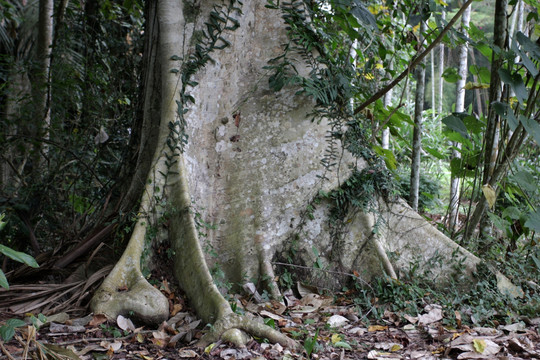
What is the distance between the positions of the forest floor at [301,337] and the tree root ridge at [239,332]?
0.12 feet

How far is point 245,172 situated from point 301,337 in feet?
4.05

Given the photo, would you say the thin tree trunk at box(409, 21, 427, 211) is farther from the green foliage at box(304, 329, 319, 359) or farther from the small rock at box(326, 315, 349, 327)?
the green foliage at box(304, 329, 319, 359)

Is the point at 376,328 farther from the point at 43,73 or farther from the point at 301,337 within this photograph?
the point at 43,73

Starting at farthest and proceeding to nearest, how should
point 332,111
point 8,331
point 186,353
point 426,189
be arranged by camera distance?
1. point 426,189
2. point 332,111
3. point 186,353
4. point 8,331

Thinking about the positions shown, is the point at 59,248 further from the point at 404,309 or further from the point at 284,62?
the point at 404,309

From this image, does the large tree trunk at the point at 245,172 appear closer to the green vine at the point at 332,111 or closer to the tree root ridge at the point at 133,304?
the green vine at the point at 332,111

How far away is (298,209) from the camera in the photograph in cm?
327

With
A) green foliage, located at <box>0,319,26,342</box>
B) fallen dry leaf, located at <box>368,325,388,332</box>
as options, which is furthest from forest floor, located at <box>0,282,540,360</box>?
green foliage, located at <box>0,319,26,342</box>

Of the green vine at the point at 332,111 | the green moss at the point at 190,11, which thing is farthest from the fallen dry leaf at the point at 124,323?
the green moss at the point at 190,11

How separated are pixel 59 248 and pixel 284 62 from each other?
200cm

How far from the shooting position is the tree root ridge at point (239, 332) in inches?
89.4

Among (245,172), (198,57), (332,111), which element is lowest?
(245,172)

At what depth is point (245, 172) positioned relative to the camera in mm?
3285

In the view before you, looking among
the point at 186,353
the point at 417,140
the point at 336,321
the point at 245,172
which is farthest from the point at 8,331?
the point at 417,140
